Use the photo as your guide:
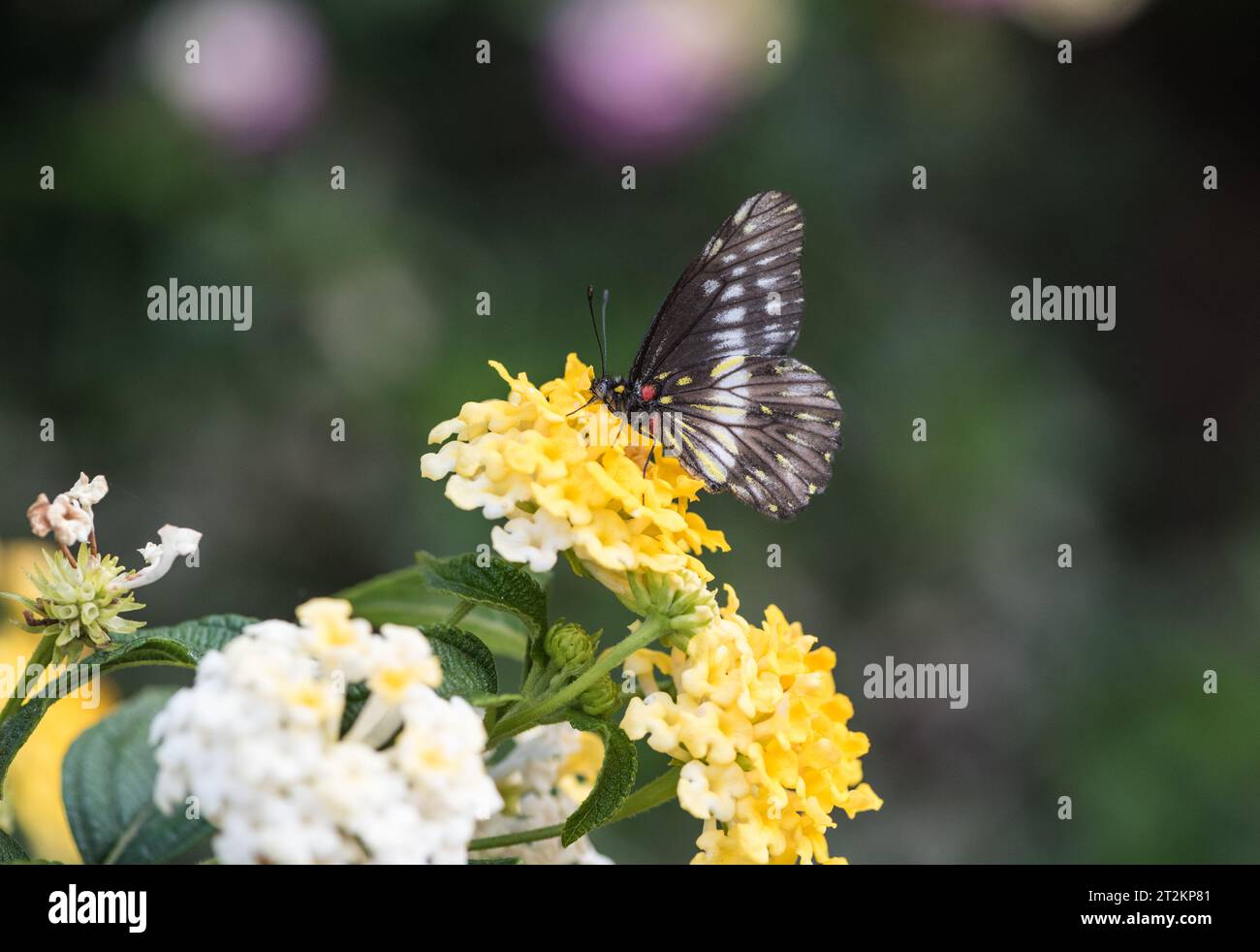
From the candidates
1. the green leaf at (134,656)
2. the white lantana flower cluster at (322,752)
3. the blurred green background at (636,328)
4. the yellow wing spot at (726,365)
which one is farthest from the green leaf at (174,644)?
the blurred green background at (636,328)

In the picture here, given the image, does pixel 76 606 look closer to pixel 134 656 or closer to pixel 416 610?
pixel 134 656

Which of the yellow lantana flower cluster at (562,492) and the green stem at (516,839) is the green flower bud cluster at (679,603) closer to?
the yellow lantana flower cluster at (562,492)

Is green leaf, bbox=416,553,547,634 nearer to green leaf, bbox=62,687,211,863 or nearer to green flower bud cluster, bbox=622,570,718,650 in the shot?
green flower bud cluster, bbox=622,570,718,650

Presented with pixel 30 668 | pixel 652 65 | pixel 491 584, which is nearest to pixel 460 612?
pixel 491 584

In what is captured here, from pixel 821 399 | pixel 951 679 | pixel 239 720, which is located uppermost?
pixel 821 399

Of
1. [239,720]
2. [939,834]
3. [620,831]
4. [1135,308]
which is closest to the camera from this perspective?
[239,720]
